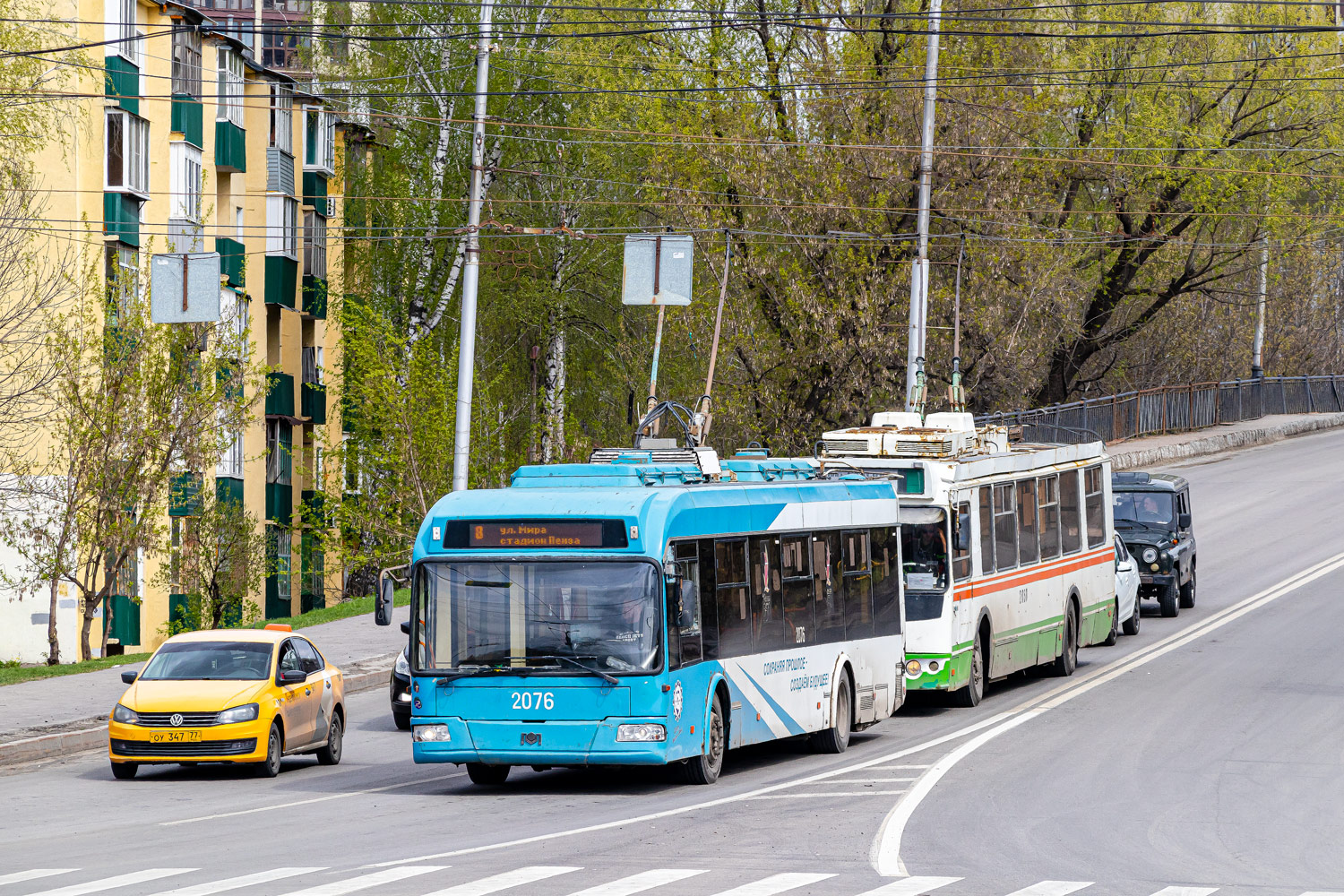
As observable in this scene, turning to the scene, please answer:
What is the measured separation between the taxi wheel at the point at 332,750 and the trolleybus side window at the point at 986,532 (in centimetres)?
807

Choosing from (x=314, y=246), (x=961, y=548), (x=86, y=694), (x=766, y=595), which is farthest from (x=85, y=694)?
(x=314, y=246)

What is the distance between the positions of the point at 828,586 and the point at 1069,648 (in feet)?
28.8

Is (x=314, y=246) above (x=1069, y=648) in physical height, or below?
above

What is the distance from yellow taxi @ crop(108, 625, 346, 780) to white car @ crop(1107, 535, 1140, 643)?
50.8 ft

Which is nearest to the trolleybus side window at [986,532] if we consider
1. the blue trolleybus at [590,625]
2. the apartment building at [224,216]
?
the blue trolleybus at [590,625]

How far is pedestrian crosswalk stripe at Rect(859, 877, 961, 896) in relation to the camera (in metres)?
10.4

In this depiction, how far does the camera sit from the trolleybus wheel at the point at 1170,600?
3369 centimetres

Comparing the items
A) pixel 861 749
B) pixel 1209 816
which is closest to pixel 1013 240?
pixel 861 749

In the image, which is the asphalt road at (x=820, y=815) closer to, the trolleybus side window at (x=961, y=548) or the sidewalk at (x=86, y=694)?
the sidewalk at (x=86, y=694)

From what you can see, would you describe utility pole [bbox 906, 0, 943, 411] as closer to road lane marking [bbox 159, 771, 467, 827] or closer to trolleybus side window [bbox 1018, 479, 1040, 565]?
trolleybus side window [bbox 1018, 479, 1040, 565]

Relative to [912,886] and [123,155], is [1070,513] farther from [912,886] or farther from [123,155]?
[123,155]

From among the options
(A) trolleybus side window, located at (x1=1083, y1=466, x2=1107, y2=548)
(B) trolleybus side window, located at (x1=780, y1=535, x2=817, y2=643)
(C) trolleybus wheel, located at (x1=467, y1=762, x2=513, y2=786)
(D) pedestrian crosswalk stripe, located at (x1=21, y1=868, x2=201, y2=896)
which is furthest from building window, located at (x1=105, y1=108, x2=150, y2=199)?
(D) pedestrian crosswalk stripe, located at (x1=21, y1=868, x2=201, y2=896)

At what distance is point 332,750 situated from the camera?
1998cm

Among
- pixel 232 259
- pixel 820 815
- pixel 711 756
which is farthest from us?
pixel 232 259
